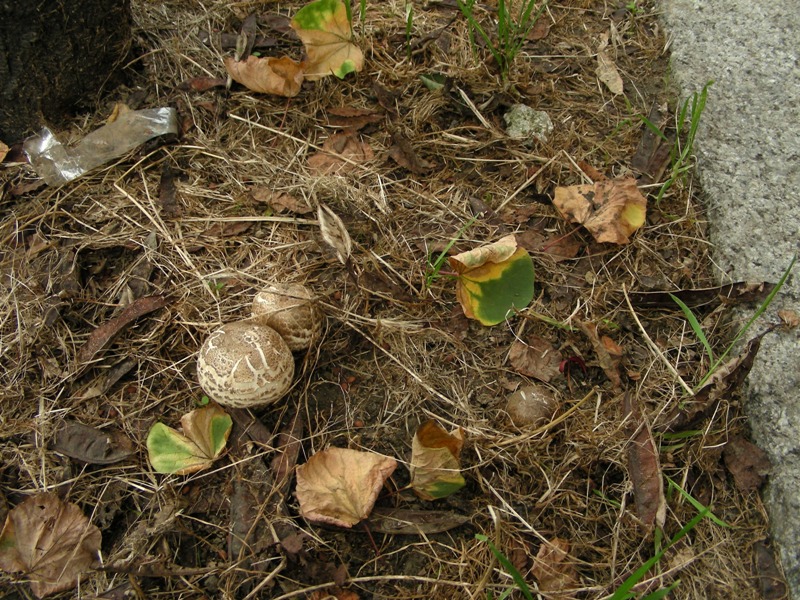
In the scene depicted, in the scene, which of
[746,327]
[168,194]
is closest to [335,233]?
[168,194]

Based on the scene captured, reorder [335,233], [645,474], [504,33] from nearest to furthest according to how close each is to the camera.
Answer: [645,474]
[335,233]
[504,33]

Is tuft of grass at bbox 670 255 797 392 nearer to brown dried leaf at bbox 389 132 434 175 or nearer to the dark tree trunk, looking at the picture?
brown dried leaf at bbox 389 132 434 175

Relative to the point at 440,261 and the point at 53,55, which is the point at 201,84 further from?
the point at 440,261

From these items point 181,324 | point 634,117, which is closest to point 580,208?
point 634,117

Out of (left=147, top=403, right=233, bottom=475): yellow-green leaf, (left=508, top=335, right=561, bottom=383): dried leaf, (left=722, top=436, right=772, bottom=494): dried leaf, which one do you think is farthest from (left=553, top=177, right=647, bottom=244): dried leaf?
(left=147, top=403, right=233, bottom=475): yellow-green leaf

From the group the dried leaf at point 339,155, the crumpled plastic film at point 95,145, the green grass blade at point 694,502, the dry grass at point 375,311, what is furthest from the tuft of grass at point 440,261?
the crumpled plastic film at point 95,145

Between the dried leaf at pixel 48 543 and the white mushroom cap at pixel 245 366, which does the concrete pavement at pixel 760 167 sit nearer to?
the white mushroom cap at pixel 245 366
